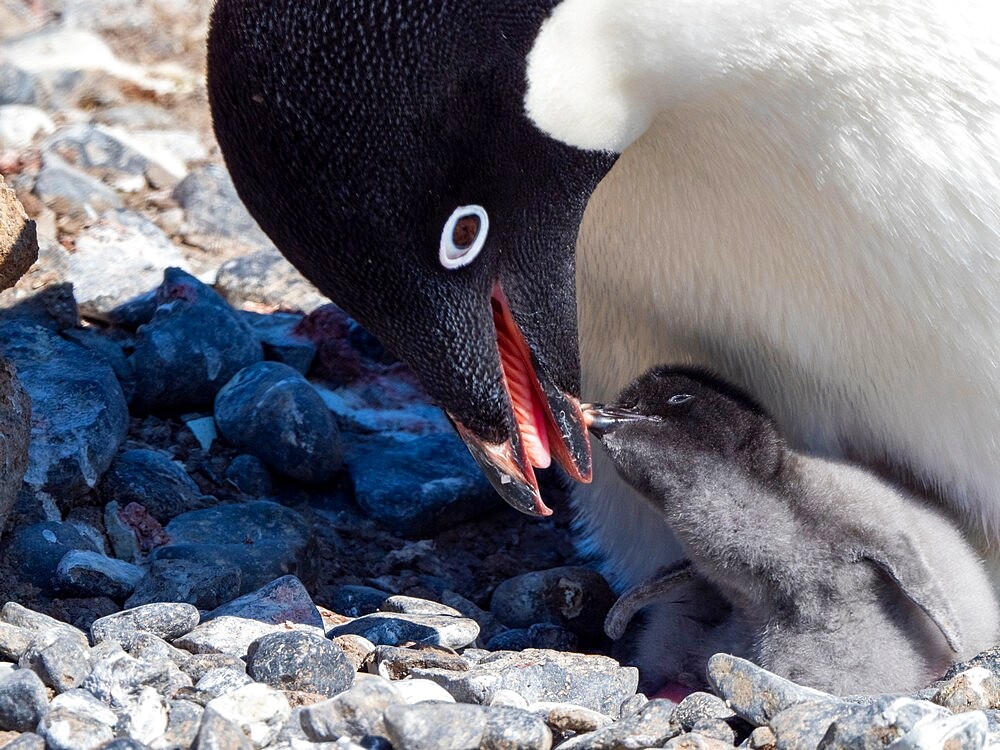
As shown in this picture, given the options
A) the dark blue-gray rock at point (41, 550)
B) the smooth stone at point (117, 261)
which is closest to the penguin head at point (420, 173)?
the dark blue-gray rock at point (41, 550)

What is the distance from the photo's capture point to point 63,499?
2.91 metres

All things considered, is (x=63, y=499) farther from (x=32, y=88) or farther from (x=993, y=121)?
(x=32, y=88)

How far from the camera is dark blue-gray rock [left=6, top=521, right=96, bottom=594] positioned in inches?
104

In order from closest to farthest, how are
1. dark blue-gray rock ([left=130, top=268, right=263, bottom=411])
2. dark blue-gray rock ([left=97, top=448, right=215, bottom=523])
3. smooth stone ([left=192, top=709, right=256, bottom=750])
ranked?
smooth stone ([left=192, top=709, right=256, bottom=750]), dark blue-gray rock ([left=97, top=448, right=215, bottom=523]), dark blue-gray rock ([left=130, top=268, right=263, bottom=411])

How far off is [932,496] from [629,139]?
0.86m

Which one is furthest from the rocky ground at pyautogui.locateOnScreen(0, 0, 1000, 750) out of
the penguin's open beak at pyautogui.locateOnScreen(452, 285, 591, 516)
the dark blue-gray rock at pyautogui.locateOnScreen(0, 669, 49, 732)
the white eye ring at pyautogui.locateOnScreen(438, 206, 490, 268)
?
the white eye ring at pyautogui.locateOnScreen(438, 206, 490, 268)

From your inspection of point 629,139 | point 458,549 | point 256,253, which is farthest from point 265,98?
point 256,253

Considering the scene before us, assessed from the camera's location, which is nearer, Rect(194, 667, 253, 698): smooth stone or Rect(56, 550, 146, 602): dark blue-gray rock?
Rect(194, 667, 253, 698): smooth stone

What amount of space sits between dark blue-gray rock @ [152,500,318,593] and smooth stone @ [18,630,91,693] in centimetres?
56

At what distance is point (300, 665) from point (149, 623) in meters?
0.29

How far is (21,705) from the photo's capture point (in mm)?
1996

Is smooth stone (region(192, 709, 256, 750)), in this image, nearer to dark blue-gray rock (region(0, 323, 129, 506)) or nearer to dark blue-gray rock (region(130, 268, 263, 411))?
dark blue-gray rock (region(0, 323, 129, 506))

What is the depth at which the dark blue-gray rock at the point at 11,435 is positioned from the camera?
8.41ft

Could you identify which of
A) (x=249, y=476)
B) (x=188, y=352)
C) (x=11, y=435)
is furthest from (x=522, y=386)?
(x=188, y=352)
